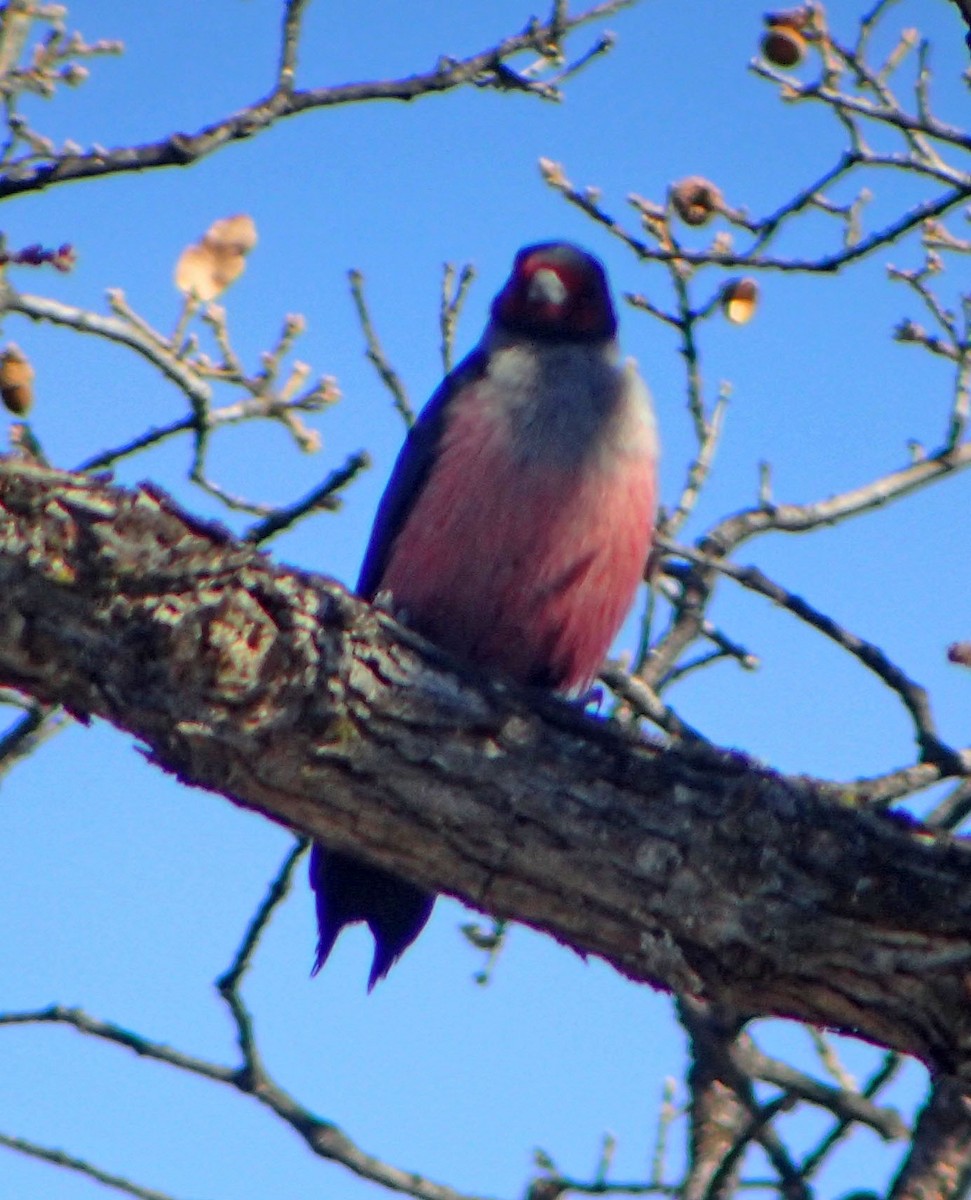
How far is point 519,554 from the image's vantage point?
4555 millimetres

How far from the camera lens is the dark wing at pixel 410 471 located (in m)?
4.88

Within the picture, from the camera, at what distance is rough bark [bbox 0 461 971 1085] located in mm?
3307

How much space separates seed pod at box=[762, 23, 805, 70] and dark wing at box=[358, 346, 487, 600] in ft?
4.04

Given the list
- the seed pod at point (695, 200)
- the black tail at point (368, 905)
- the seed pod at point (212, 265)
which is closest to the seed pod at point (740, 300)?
the seed pod at point (695, 200)

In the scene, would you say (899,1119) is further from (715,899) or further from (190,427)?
(190,427)

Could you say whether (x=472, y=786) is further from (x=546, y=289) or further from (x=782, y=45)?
(x=782, y=45)

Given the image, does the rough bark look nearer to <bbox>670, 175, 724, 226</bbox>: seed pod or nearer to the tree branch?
the tree branch

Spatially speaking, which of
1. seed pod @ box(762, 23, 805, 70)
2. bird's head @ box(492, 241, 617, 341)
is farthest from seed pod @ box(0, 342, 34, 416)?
seed pod @ box(762, 23, 805, 70)

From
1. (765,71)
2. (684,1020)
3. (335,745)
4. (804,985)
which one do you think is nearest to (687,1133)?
(684,1020)

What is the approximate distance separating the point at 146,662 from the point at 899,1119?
1869 mm

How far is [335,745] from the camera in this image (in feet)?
11.2

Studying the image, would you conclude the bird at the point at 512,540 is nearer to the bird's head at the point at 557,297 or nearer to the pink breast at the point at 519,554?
the pink breast at the point at 519,554

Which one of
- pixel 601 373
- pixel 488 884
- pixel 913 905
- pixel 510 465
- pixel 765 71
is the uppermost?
pixel 765 71

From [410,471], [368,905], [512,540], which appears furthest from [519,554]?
[368,905]
